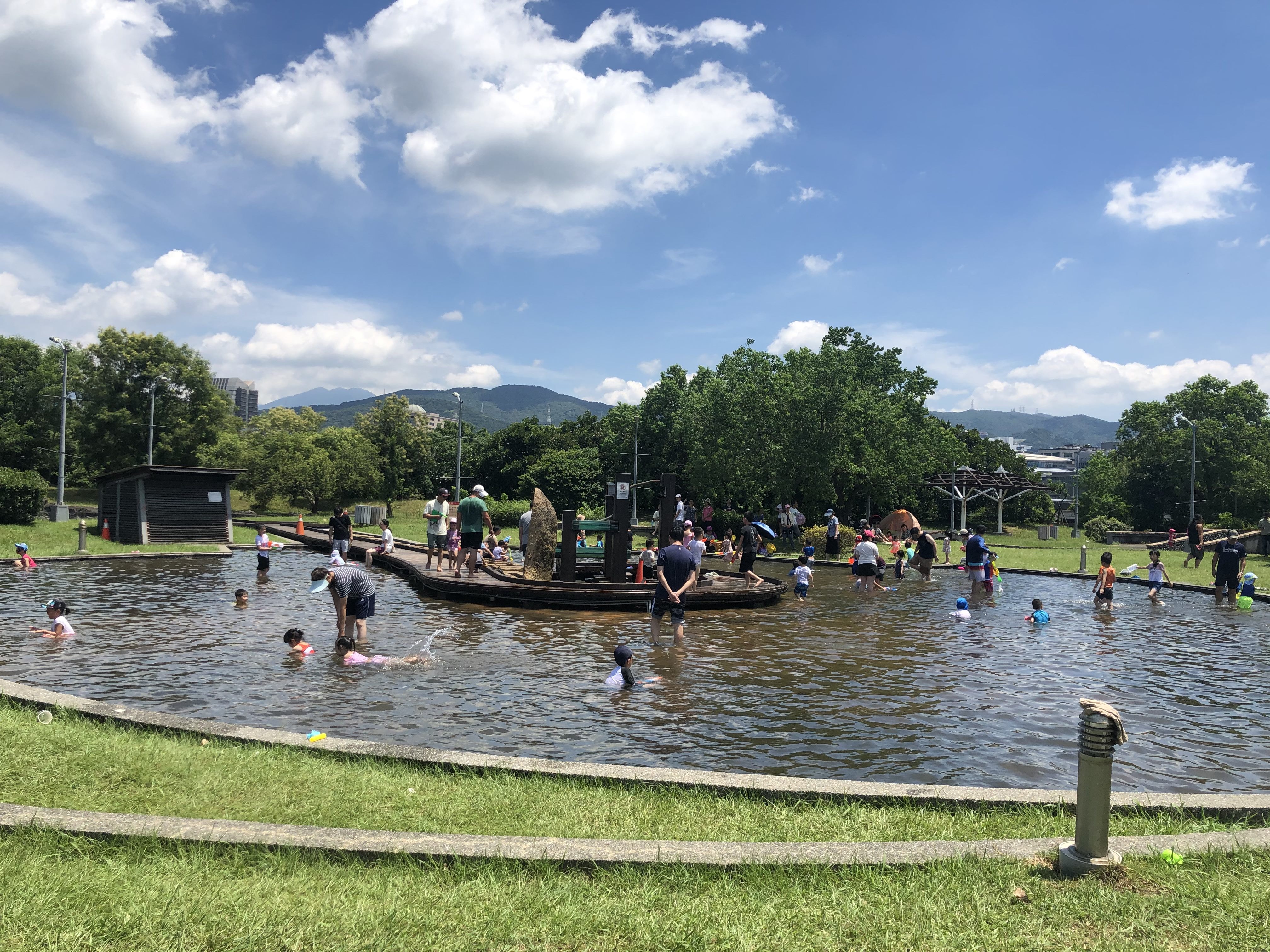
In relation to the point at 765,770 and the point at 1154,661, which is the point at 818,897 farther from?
the point at 1154,661

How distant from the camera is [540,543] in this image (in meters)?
19.2

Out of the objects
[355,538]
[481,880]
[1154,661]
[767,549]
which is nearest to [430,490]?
[355,538]

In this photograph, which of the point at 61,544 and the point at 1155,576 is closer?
the point at 1155,576

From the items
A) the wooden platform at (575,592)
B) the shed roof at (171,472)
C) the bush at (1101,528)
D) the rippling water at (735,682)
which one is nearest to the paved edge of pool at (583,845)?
the rippling water at (735,682)

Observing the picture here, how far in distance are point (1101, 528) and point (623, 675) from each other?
49.5 meters

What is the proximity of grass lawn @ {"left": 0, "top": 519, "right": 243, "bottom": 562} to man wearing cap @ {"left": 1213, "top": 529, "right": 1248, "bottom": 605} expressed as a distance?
2927cm

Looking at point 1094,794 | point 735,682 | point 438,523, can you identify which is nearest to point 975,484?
point 438,523

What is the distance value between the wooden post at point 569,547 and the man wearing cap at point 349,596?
21.0ft

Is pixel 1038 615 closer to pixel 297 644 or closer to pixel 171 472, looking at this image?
pixel 297 644

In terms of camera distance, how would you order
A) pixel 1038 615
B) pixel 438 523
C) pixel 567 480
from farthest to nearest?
pixel 567 480 < pixel 438 523 < pixel 1038 615

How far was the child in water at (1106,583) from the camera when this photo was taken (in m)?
18.3

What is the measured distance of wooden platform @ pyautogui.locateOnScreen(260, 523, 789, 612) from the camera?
17.2m

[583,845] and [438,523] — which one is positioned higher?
[438,523]

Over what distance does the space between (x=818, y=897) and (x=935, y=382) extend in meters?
55.9
